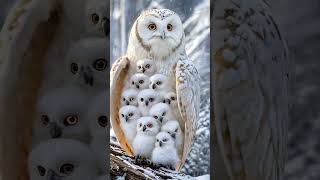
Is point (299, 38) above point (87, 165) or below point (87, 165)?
above

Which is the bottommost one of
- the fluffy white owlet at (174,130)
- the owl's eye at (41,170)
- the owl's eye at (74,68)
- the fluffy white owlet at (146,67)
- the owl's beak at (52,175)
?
the fluffy white owlet at (174,130)

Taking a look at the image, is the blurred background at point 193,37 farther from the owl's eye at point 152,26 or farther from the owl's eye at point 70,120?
the owl's eye at point 70,120

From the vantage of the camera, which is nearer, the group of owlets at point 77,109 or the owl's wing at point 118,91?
the group of owlets at point 77,109

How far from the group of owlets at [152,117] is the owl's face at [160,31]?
9 centimetres

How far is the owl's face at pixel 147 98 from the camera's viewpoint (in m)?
2.22

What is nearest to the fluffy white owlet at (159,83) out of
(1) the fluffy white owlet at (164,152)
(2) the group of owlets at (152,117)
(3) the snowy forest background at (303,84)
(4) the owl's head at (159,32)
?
(2) the group of owlets at (152,117)

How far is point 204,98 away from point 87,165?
1613mm

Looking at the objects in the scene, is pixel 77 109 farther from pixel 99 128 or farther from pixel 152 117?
pixel 152 117

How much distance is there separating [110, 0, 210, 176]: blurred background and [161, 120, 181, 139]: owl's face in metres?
0.10

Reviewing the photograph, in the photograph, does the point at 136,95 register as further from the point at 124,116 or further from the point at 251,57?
the point at 251,57

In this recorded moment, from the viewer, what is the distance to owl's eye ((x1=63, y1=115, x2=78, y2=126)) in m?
0.63

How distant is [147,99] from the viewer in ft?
7.29

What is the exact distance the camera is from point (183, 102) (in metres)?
2.15

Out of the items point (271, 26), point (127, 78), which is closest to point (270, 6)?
point (271, 26)
